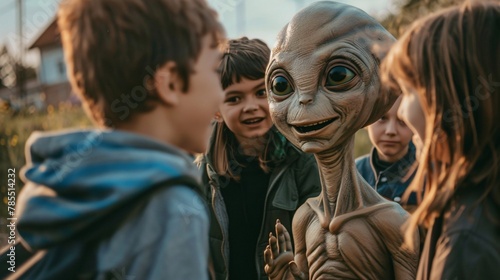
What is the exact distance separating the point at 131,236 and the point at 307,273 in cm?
132

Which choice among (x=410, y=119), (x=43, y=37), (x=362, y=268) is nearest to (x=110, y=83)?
(x=410, y=119)

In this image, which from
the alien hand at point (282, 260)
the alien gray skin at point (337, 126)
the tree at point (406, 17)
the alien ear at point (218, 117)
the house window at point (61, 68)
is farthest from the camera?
the house window at point (61, 68)

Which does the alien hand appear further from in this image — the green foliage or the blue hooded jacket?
the green foliage

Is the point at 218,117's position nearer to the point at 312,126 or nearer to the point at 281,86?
the point at 281,86

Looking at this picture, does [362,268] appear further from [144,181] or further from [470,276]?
[144,181]

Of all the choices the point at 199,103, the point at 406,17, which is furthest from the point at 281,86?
the point at 406,17

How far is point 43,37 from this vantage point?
129ft

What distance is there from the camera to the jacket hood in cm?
194

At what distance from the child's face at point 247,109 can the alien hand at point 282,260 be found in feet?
3.65

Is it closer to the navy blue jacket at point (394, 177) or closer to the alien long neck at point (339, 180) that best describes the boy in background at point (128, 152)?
the alien long neck at point (339, 180)

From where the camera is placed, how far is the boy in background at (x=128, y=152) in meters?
1.94

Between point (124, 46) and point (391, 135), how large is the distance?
273 centimetres

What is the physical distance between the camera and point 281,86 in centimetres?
306

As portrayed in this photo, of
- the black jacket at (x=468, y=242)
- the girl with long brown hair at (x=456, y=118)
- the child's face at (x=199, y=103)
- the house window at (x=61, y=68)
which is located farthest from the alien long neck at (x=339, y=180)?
the house window at (x=61, y=68)
